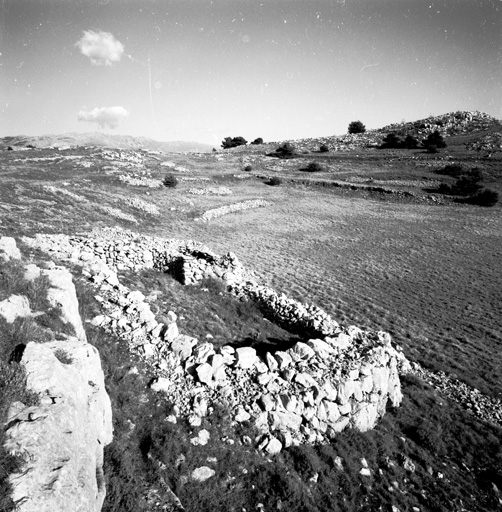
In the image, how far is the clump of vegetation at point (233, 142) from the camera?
362 ft

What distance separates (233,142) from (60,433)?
117m

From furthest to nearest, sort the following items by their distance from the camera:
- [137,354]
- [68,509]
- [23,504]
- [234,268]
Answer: [234,268] → [137,354] → [68,509] → [23,504]

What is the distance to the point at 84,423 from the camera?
5.74m

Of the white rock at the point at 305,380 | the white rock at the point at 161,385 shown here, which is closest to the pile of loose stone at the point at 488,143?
the white rock at the point at 305,380

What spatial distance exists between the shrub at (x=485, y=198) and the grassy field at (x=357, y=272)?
315 centimetres

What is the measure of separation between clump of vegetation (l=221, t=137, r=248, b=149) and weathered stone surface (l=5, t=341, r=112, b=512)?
11139 centimetres

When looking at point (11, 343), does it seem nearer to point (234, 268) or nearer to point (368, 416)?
point (368, 416)

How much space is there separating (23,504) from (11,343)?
11.8 feet

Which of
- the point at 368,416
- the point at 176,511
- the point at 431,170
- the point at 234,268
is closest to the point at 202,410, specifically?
the point at 176,511

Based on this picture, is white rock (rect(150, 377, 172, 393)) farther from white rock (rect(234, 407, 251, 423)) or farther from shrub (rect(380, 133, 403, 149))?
shrub (rect(380, 133, 403, 149))

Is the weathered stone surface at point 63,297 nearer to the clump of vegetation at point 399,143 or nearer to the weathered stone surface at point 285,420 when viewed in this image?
the weathered stone surface at point 285,420

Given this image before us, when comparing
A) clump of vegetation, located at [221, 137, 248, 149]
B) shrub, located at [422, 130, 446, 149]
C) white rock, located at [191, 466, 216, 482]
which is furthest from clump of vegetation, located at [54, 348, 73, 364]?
clump of vegetation, located at [221, 137, 248, 149]

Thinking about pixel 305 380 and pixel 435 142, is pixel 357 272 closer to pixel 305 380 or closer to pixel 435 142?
pixel 305 380

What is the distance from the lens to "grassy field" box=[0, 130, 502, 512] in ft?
27.0
